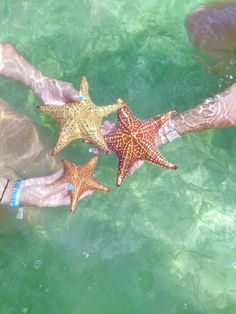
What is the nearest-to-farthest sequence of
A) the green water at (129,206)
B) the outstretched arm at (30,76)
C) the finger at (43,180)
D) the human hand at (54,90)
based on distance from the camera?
the human hand at (54,90) → the outstretched arm at (30,76) → the finger at (43,180) → the green water at (129,206)

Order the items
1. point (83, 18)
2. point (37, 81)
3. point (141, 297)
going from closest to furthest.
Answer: point (37, 81) → point (141, 297) → point (83, 18)

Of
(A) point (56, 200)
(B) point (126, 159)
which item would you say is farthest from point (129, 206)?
(B) point (126, 159)

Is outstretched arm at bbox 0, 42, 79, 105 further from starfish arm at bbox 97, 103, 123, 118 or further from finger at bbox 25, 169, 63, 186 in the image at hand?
finger at bbox 25, 169, 63, 186

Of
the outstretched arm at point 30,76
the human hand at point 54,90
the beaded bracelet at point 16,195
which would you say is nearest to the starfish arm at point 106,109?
the human hand at point 54,90

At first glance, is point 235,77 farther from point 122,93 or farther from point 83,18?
point 83,18

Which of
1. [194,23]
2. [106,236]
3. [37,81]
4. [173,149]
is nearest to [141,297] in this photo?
[106,236]

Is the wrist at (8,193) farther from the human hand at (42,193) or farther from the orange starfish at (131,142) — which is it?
the orange starfish at (131,142)
